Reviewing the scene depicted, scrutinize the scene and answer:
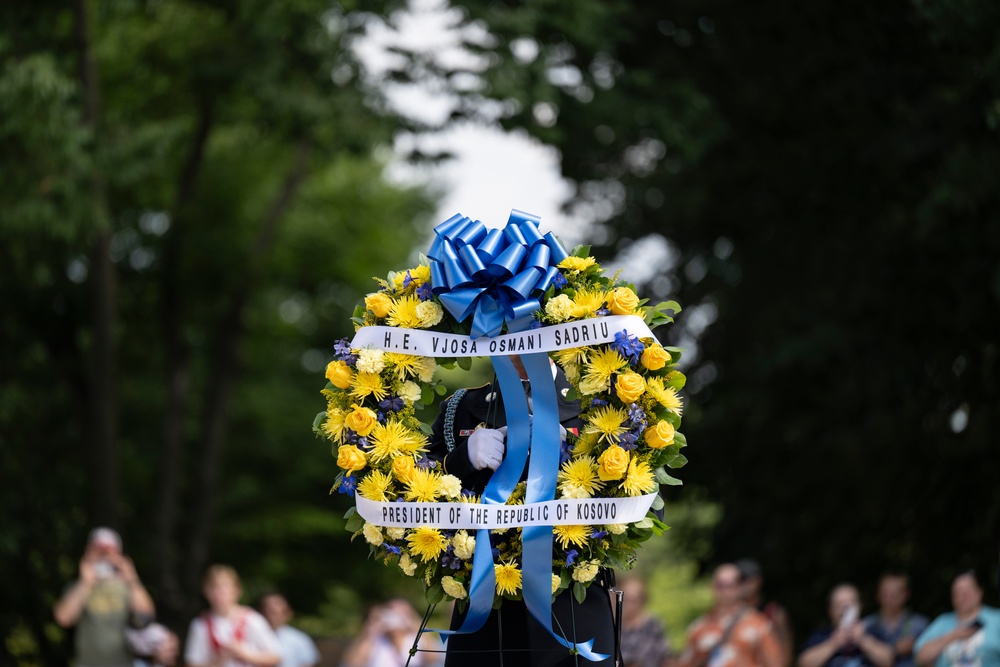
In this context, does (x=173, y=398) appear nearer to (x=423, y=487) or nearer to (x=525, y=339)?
(x=423, y=487)

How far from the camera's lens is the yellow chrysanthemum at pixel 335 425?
4.71 metres

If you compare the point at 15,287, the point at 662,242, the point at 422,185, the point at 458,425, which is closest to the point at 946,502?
the point at 662,242

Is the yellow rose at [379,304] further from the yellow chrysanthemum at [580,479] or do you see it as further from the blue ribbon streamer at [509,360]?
the yellow chrysanthemum at [580,479]

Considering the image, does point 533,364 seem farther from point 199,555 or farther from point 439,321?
point 199,555

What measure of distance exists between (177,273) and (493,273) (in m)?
13.9

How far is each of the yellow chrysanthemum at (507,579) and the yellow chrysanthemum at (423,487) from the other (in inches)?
12.7

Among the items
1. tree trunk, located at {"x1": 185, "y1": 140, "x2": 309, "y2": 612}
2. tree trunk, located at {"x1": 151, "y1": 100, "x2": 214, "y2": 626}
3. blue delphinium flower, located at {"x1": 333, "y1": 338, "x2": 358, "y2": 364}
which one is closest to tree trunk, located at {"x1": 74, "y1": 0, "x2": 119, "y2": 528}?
tree trunk, located at {"x1": 151, "y1": 100, "x2": 214, "y2": 626}

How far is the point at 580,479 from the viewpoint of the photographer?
4.46 m

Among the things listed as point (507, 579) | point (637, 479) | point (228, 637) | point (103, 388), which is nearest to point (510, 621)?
point (507, 579)

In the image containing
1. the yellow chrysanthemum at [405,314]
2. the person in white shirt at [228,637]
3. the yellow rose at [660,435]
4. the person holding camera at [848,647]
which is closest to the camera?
the yellow rose at [660,435]

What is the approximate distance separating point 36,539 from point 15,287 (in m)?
3.22

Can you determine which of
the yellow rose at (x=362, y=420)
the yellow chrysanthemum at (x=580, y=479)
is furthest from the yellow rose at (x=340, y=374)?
the yellow chrysanthemum at (x=580, y=479)

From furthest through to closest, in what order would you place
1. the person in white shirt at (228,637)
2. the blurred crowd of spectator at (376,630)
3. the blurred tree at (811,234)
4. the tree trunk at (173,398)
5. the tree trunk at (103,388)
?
1. the tree trunk at (173,398)
2. the tree trunk at (103,388)
3. the blurred tree at (811,234)
4. the person in white shirt at (228,637)
5. the blurred crowd of spectator at (376,630)

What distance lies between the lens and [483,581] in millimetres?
4352
